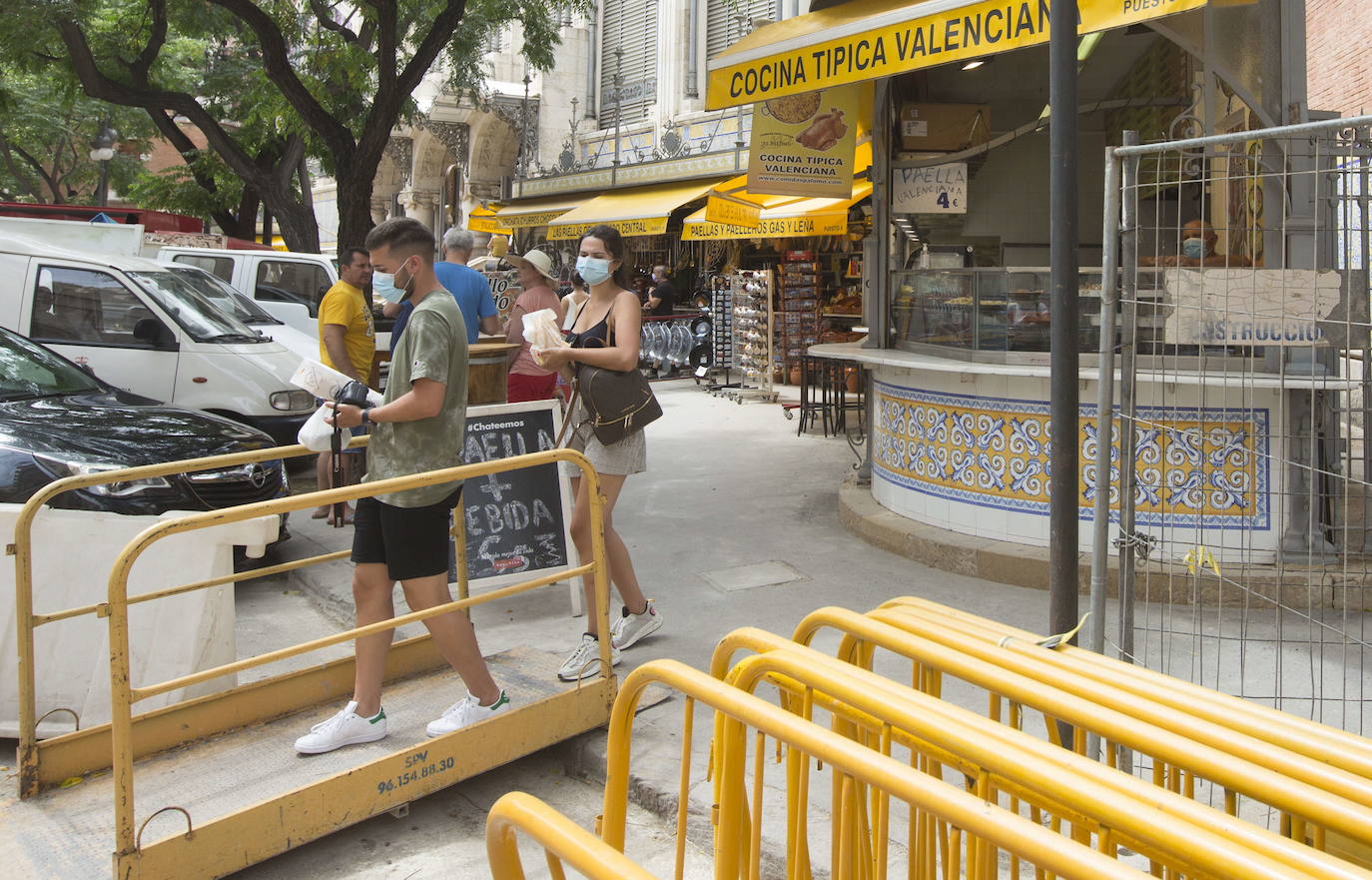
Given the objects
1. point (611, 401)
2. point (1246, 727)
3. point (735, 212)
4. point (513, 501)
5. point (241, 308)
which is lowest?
point (1246, 727)

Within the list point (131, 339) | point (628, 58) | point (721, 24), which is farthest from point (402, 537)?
point (628, 58)

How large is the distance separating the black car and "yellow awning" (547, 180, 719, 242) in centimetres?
1039

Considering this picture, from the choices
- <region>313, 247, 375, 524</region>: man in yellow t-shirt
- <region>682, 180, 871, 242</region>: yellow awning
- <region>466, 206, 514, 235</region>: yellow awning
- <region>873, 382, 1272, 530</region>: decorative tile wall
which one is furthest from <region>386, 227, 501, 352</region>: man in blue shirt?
<region>466, 206, 514, 235</region>: yellow awning

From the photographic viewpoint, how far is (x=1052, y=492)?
3.35 meters

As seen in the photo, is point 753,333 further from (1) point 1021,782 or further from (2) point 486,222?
(1) point 1021,782

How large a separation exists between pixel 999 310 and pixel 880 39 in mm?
1761

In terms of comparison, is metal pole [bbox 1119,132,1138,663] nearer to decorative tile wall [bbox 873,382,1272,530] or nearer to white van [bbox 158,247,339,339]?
decorative tile wall [bbox 873,382,1272,530]

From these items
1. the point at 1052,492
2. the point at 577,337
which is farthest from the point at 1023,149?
the point at 1052,492

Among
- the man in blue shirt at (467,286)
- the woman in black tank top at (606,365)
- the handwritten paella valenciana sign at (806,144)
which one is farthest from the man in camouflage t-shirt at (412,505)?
the handwritten paella valenciana sign at (806,144)

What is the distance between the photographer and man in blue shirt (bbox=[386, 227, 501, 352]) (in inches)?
266

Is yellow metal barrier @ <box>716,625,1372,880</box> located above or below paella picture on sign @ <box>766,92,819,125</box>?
below

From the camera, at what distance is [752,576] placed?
6562mm

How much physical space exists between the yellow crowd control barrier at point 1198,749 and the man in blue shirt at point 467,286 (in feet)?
15.7

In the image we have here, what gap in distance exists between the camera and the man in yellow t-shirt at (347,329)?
7316mm
